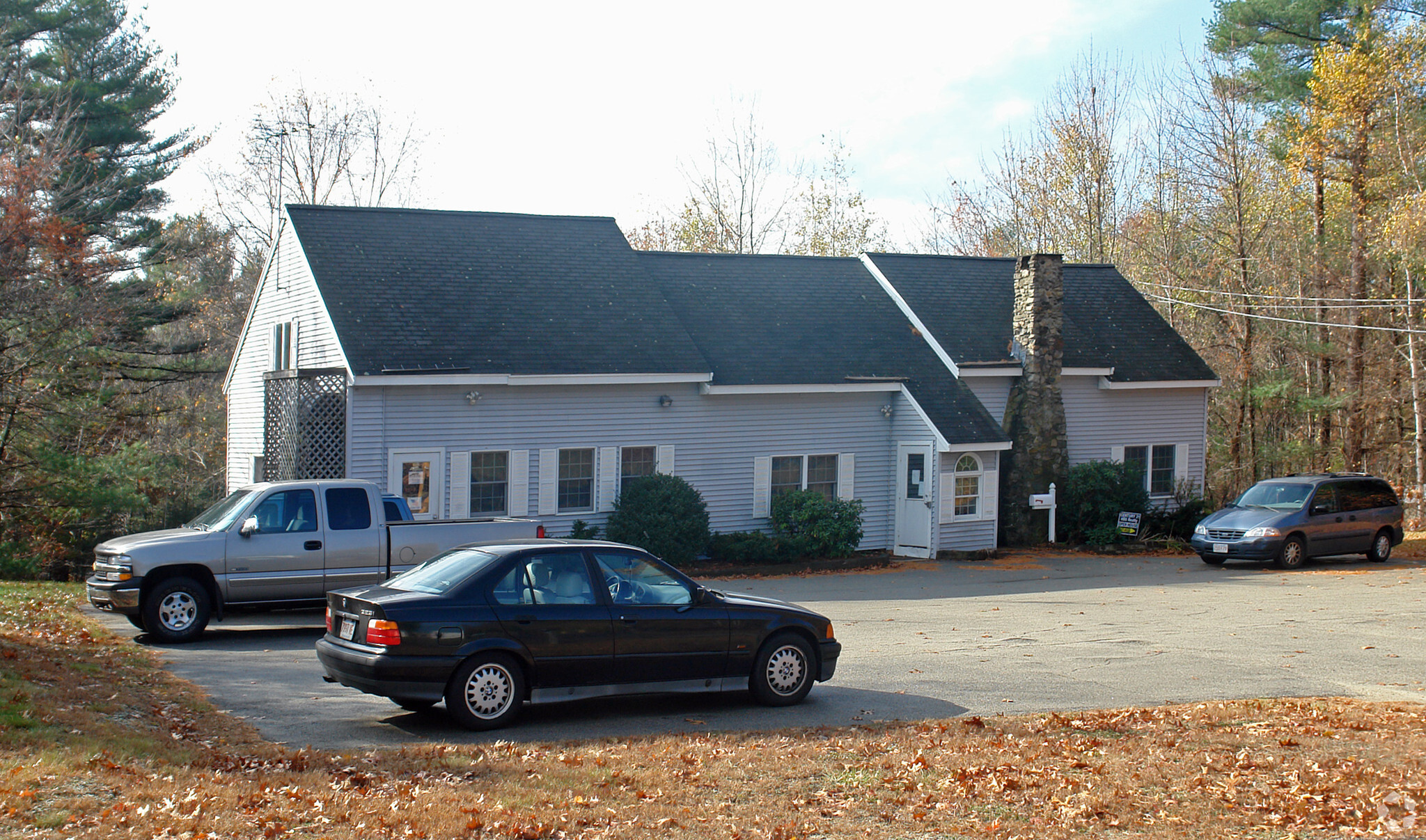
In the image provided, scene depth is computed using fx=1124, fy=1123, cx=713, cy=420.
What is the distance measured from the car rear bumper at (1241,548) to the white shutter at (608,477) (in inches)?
470

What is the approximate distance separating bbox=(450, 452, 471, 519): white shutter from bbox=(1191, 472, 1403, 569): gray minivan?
48.4ft

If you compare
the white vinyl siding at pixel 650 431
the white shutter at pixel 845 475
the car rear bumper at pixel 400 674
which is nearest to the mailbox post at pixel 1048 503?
the white vinyl siding at pixel 650 431

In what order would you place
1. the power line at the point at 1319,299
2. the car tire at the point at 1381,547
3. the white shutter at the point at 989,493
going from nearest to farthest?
1. the car tire at the point at 1381,547
2. the white shutter at the point at 989,493
3. the power line at the point at 1319,299

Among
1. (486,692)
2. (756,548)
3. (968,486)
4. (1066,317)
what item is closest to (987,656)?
(486,692)

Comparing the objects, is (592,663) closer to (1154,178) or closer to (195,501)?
(195,501)

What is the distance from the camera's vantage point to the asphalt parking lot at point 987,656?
9477 millimetres

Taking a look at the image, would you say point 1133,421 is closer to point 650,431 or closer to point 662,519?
point 650,431

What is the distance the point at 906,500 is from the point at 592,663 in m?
16.3

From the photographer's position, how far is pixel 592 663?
9.20 metres

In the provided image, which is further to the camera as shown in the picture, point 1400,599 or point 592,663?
point 1400,599

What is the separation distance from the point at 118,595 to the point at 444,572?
18.0 feet

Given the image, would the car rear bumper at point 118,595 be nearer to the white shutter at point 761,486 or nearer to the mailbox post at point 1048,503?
the white shutter at point 761,486

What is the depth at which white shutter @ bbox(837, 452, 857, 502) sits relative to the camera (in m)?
24.3

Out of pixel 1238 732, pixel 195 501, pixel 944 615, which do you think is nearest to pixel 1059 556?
pixel 944 615
